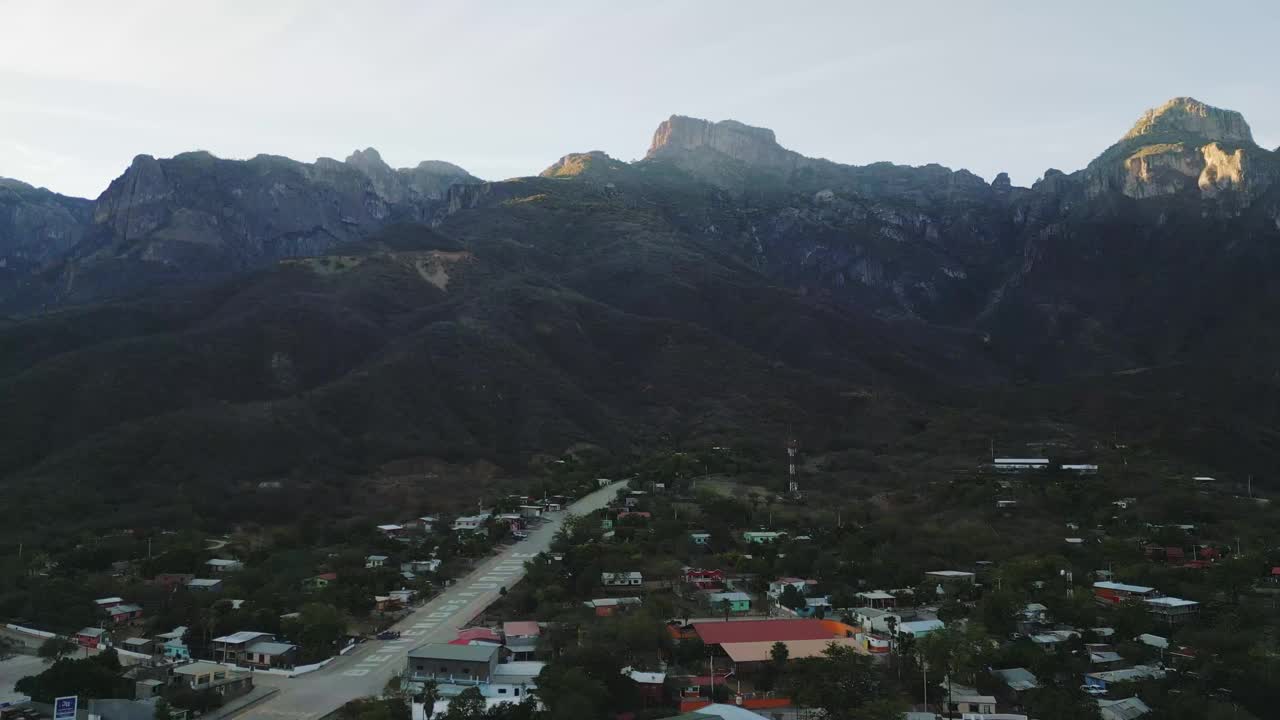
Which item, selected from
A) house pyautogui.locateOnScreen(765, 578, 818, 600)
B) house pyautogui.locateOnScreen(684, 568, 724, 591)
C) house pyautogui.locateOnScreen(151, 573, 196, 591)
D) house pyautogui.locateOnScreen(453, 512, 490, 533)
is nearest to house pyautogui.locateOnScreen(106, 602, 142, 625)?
house pyautogui.locateOnScreen(151, 573, 196, 591)

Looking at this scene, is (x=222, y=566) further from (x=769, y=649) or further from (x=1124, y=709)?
(x=1124, y=709)

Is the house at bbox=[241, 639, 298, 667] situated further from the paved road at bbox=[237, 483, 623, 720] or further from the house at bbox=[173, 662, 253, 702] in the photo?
the house at bbox=[173, 662, 253, 702]

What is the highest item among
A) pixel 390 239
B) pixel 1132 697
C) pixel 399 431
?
pixel 390 239

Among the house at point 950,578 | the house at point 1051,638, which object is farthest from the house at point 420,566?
the house at point 1051,638

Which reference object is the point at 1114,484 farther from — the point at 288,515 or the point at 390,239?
the point at 390,239

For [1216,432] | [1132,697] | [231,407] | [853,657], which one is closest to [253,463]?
[231,407]

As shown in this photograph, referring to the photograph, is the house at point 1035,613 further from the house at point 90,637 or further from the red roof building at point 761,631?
the house at point 90,637
